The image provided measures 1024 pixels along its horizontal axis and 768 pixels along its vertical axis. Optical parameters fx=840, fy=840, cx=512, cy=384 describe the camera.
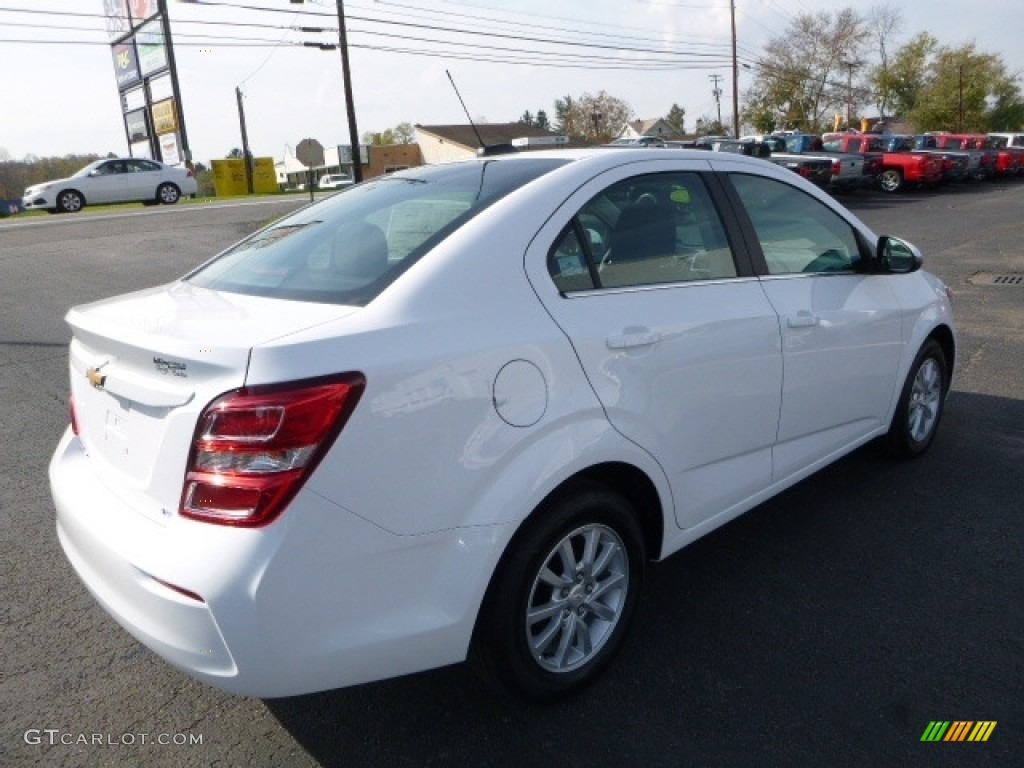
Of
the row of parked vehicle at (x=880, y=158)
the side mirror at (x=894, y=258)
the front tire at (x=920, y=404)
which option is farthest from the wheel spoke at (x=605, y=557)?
the row of parked vehicle at (x=880, y=158)

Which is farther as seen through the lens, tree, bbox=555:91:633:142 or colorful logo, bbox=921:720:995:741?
tree, bbox=555:91:633:142

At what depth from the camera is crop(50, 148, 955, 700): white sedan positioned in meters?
2.03

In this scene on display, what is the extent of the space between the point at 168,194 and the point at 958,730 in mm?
27477

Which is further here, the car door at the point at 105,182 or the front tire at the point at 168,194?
the front tire at the point at 168,194

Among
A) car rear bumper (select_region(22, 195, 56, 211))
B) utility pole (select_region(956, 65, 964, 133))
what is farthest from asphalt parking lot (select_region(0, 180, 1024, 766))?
utility pole (select_region(956, 65, 964, 133))

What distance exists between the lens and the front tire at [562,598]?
94.3 inches

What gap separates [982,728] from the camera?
2.47 meters

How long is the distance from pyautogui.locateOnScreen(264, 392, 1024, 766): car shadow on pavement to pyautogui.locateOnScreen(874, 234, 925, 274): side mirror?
115 cm

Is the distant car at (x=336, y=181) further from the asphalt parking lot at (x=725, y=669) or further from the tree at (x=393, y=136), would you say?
the tree at (x=393, y=136)

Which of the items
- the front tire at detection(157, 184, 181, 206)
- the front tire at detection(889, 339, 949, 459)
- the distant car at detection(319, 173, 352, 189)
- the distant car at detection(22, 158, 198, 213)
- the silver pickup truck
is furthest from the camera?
the distant car at detection(319, 173, 352, 189)

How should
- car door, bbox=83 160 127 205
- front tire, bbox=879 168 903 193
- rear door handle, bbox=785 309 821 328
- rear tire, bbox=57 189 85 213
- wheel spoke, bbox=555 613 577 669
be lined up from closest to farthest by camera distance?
wheel spoke, bbox=555 613 577 669
rear door handle, bbox=785 309 821 328
rear tire, bbox=57 189 85 213
car door, bbox=83 160 127 205
front tire, bbox=879 168 903 193

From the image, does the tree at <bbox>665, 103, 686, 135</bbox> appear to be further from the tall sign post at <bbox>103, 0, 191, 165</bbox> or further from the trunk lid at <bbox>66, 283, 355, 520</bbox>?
the trunk lid at <bbox>66, 283, 355, 520</bbox>

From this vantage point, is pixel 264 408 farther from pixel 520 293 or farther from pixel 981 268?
pixel 981 268

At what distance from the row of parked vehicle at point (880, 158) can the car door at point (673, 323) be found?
Result: 56.3 feet
